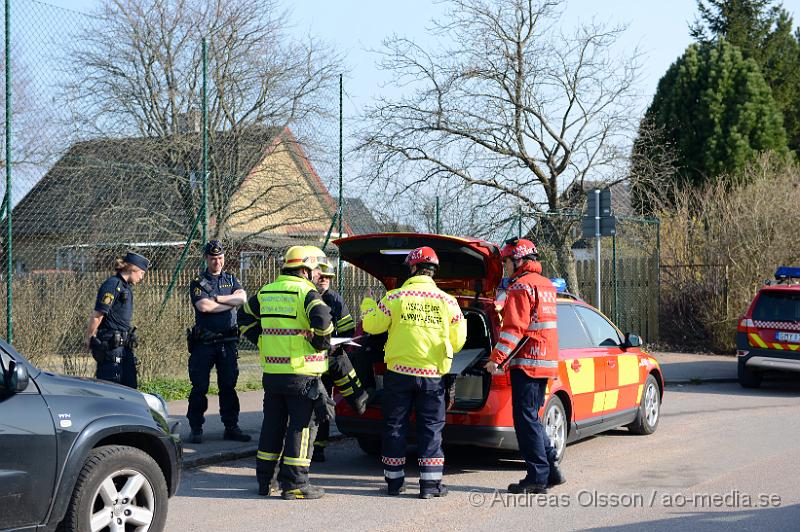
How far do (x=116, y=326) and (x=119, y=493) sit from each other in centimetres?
321

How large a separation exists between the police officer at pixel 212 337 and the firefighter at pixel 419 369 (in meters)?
2.20

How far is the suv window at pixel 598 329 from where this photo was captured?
9.02 m

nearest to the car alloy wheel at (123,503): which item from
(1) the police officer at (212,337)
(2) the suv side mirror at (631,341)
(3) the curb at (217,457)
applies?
(3) the curb at (217,457)

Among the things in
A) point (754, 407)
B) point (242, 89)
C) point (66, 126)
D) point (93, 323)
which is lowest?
→ point (754, 407)

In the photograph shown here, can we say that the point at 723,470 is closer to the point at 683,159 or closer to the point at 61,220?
the point at 61,220

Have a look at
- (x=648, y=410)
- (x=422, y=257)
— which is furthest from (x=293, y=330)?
(x=648, y=410)

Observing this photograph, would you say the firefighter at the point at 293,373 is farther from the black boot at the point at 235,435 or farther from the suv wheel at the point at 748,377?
the suv wheel at the point at 748,377

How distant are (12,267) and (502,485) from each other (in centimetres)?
582

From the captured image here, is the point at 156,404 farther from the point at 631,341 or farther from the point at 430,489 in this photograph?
the point at 631,341

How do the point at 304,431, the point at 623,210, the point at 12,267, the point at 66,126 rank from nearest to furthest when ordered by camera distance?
the point at 304,431 < the point at 12,267 < the point at 66,126 < the point at 623,210

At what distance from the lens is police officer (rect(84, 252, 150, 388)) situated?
8250 mm

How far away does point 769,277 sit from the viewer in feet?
62.6

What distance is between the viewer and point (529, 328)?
727cm

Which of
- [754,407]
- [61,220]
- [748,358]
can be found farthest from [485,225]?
[61,220]
